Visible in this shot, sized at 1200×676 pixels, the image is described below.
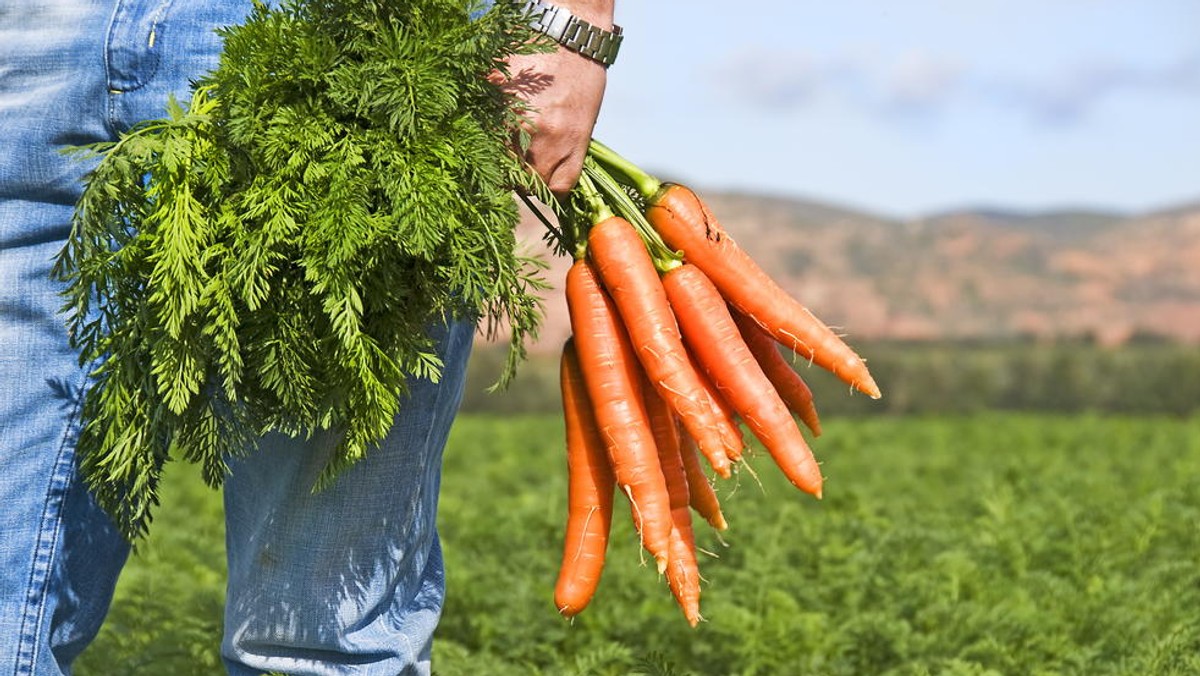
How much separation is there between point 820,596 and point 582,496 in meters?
1.92

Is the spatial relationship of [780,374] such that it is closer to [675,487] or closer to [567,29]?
[675,487]

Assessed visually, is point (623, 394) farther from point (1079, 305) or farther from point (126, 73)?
point (1079, 305)

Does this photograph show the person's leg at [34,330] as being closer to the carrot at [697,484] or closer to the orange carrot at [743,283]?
the orange carrot at [743,283]

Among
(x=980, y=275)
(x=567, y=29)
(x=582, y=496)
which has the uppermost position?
(x=980, y=275)

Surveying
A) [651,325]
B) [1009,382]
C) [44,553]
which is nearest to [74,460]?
[44,553]

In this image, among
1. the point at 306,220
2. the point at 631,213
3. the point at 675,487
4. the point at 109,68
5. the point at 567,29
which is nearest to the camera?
the point at 306,220

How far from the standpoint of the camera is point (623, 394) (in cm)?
279

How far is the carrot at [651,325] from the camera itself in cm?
267

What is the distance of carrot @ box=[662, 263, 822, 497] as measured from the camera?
2791 millimetres

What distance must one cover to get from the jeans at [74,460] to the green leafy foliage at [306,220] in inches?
8.9

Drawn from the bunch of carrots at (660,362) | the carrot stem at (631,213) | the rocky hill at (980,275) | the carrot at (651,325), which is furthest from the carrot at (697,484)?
the rocky hill at (980,275)

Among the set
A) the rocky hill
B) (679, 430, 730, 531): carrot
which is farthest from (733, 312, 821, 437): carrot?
the rocky hill

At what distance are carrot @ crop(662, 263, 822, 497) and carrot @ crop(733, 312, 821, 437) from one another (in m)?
0.19

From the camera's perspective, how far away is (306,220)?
226 centimetres
